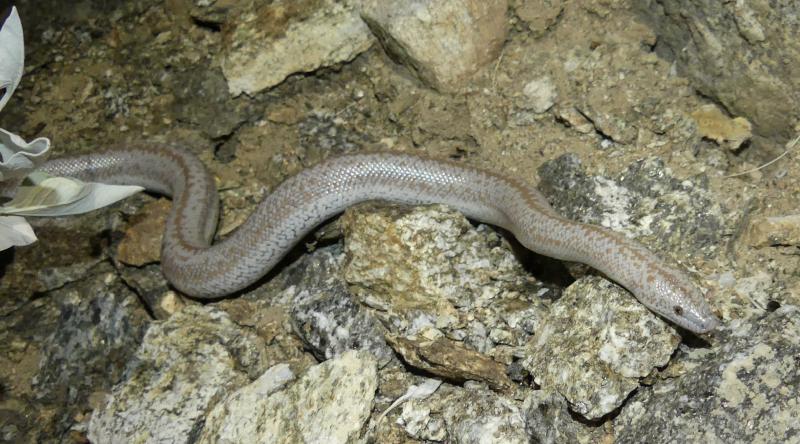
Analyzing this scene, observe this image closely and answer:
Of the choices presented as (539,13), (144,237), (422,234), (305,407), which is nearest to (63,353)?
(144,237)

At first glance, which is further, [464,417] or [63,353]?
[63,353]

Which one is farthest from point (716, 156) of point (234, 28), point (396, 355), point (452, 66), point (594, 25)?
point (234, 28)

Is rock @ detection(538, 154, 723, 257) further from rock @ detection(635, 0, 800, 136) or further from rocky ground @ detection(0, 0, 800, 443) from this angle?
rock @ detection(635, 0, 800, 136)

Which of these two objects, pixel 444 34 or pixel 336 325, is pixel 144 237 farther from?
pixel 444 34

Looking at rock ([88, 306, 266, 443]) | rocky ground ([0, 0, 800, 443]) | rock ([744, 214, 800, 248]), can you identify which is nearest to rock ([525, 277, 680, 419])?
rocky ground ([0, 0, 800, 443])

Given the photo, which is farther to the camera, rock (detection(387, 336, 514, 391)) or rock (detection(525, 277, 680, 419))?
rock (detection(387, 336, 514, 391))

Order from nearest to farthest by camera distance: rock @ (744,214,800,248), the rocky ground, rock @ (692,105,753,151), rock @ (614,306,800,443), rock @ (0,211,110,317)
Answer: rock @ (614,306,800,443) → the rocky ground → rock @ (744,214,800,248) → rock @ (692,105,753,151) → rock @ (0,211,110,317)
